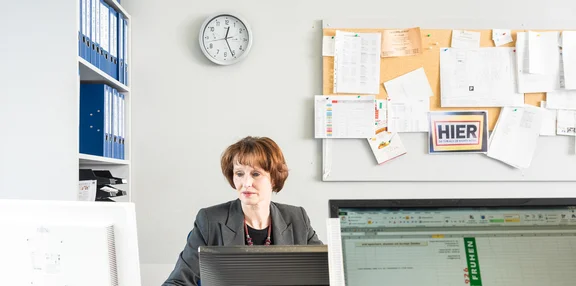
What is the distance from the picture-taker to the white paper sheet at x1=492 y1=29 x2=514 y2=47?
10.3 feet

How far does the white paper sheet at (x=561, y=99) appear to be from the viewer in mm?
3139

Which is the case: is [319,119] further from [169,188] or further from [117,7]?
[117,7]

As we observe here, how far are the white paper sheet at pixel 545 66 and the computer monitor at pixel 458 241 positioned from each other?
220cm

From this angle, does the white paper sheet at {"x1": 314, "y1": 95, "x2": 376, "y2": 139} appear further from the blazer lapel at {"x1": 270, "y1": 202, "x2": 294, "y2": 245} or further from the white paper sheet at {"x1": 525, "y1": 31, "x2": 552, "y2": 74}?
the blazer lapel at {"x1": 270, "y1": 202, "x2": 294, "y2": 245}

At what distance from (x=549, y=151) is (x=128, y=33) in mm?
2286

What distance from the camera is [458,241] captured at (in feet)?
3.47

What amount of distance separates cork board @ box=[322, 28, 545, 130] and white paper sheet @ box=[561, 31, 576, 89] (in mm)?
159

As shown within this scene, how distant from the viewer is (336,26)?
3135 millimetres

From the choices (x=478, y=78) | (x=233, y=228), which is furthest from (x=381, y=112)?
(x=233, y=228)

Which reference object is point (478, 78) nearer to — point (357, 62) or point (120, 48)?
point (357, 62)

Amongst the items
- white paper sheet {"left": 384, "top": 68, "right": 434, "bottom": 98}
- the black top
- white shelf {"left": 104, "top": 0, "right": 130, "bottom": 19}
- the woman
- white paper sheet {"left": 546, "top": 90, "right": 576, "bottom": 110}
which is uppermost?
white shelf {"left": 104, "top": 0, "right": 130, "bottom": 19}

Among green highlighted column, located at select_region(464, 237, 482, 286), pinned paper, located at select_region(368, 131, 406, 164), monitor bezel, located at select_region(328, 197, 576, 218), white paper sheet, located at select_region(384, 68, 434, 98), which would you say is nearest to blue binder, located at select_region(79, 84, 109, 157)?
pinned paper, located at select_region(368, 131, 406, 164)

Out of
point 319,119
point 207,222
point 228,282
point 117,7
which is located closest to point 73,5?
point 117,7

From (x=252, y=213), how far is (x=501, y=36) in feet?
6.00
